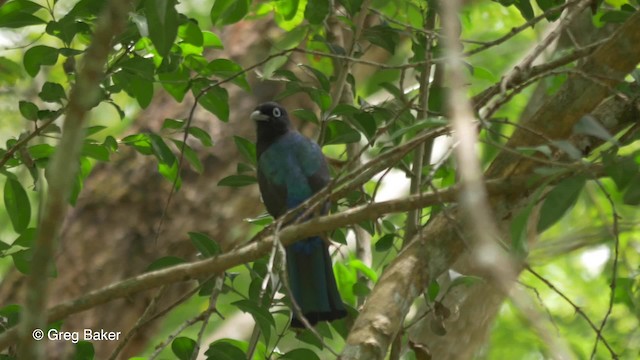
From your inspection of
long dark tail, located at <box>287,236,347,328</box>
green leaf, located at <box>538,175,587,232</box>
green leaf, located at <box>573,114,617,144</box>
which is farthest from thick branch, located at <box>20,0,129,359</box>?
long dark tail, located at <box>287,236,347,328</box>

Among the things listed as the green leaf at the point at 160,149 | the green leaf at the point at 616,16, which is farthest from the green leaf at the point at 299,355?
the green leaf at the point at 616,16

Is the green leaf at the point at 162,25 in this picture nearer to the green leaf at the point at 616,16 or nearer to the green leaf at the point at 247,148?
the green leaf at the point at 247,148

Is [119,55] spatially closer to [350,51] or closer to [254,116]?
[350,51]

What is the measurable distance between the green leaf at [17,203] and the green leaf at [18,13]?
64 cm

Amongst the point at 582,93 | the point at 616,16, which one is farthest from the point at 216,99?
the point at 616,16

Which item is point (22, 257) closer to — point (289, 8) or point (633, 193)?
point (289, 8)

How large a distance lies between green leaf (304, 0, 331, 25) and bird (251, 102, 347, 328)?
0.77m

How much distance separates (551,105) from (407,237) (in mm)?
865

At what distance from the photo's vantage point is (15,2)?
3.67 m

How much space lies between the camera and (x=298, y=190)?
17.5 feet

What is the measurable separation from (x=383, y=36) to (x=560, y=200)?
69.3 inches

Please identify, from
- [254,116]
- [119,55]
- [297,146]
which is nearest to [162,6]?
[119,55]

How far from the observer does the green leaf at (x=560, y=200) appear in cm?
289

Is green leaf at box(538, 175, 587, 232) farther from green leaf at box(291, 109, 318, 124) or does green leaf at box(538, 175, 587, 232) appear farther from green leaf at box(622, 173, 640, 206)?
green leaf at box(291, 109, 318, 124)
